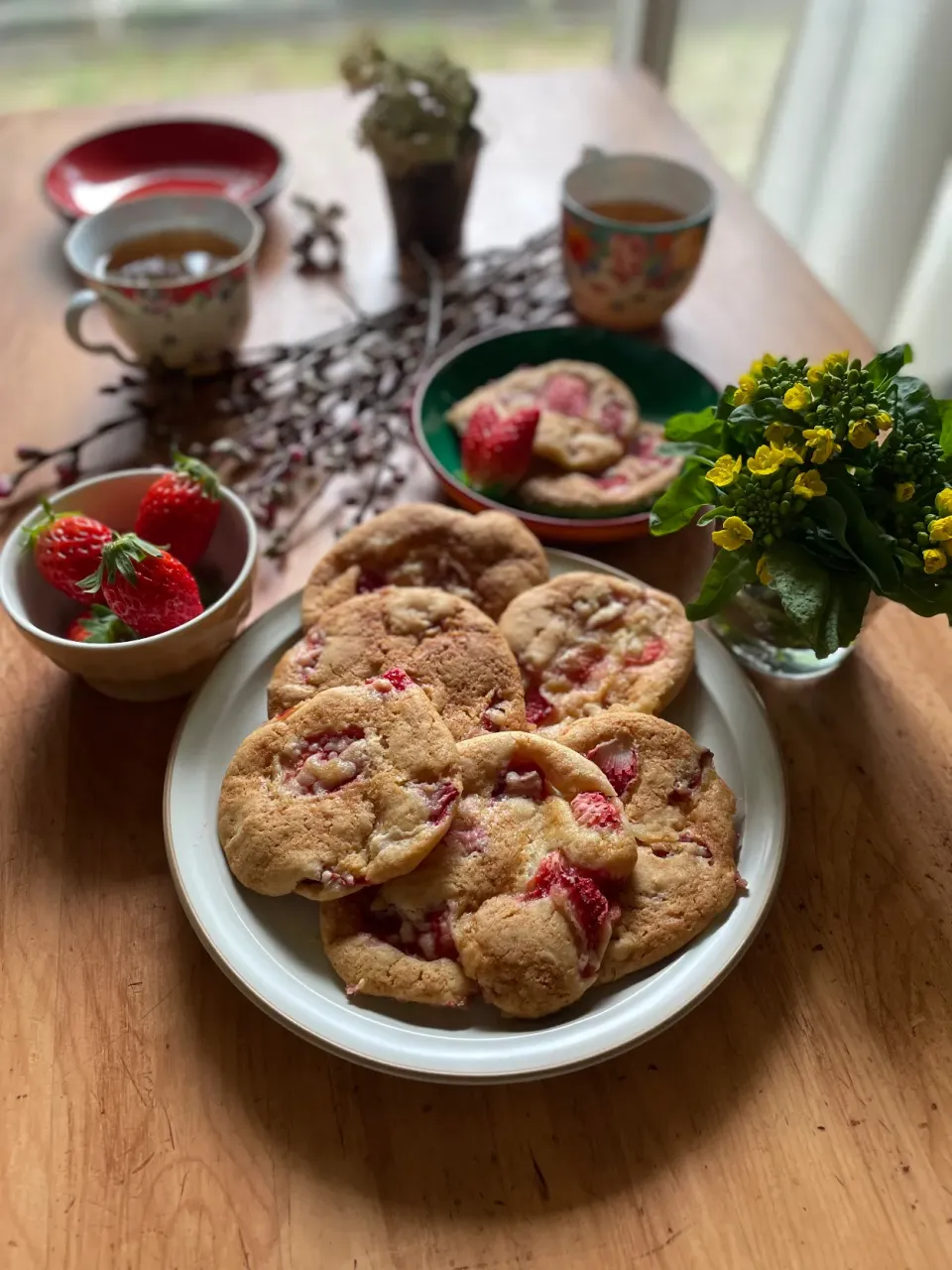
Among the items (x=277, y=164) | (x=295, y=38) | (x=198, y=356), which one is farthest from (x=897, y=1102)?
(x=295, y=38)

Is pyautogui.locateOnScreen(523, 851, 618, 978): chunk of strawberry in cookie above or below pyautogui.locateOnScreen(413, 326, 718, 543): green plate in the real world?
below

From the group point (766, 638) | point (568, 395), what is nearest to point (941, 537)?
point (766, 638)

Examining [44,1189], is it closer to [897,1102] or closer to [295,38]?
[897,1102]

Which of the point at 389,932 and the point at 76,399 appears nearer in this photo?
the point at 389,932

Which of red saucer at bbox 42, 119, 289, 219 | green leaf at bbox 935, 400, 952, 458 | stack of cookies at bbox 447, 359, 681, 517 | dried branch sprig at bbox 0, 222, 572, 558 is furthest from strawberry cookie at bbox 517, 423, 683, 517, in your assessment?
red saucer at bbox 42, 119, 289, 219

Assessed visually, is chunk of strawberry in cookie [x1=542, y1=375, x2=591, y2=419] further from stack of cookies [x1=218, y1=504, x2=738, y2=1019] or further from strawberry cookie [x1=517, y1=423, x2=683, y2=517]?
stack of cookies [x1=218, y1=504, x2=738, y2=1019]
